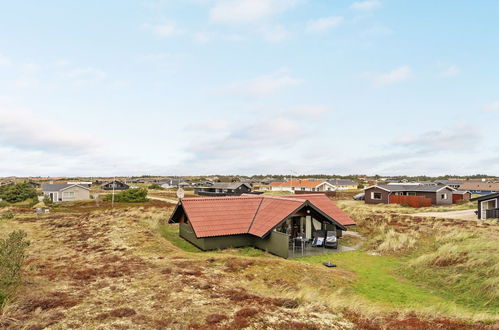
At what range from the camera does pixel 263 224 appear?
842 inches

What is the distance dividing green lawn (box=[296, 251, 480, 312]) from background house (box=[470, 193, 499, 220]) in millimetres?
21173

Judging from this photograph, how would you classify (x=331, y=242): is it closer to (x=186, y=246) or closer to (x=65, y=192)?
(x=186, y=246)

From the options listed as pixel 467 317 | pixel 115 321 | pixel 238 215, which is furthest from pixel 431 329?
pixel 238 215

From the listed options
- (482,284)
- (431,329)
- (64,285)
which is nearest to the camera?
(431,329)

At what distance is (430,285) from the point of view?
14984mm

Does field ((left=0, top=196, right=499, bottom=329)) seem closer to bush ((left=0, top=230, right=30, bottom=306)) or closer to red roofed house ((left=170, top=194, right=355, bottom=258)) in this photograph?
bush ((left=0, top=230, right=30, bottom=306))

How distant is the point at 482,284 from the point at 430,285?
2153 mm

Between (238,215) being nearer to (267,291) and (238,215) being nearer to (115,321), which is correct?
(267,291)

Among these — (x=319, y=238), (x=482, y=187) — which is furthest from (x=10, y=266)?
(x=482, y=187)

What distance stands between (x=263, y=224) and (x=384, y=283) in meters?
8.64

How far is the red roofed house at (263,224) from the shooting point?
20.7 m

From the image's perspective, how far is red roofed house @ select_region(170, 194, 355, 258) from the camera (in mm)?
20656

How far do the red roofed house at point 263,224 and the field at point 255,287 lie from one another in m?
1.18

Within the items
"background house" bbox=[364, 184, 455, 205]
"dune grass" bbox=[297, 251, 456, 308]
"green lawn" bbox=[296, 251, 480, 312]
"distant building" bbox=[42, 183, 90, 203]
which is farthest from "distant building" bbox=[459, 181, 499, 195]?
"distant building" bbox=[42, 183, 90, 203]
